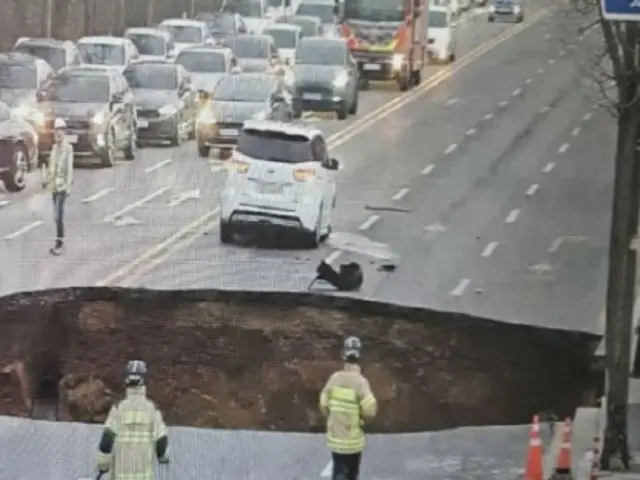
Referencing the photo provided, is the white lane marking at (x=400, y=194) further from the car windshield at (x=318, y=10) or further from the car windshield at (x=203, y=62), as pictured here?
the car windshield at (x=318, y=10)

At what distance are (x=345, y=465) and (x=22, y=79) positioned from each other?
23.1m

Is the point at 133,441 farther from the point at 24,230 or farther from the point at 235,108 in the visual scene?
the point at 235,108

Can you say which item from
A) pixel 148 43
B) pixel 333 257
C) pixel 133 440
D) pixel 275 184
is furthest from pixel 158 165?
pixel 133 440

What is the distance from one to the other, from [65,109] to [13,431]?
1617 cm

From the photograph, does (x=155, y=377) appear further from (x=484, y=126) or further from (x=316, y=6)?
(x=316, y=6)

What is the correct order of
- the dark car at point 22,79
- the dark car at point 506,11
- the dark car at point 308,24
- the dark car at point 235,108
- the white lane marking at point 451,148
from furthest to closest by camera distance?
1. the dark car at point 506,11
2. the dark car at point 308,24
3. the white lane marking at point 451,148
4. the dark car at point 235,108
5. the dark car at point 22,79

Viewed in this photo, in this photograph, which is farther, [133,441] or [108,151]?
[108,151]

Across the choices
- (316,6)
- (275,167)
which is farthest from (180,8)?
(275,167)

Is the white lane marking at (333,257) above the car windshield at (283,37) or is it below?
above

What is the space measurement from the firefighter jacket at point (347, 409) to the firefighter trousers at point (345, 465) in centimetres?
5

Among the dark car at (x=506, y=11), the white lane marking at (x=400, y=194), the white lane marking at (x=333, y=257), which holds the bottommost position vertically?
the dark car at (x=506, y=11)

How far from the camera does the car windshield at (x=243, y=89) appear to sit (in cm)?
3519

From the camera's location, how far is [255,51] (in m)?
45.0

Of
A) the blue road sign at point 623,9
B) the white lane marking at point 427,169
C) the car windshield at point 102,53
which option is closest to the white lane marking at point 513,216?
the white lane marking at point 427,169
